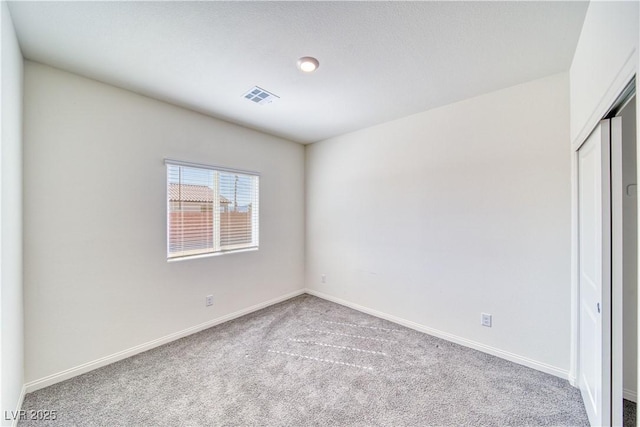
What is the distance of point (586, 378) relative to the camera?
1747 millimetres

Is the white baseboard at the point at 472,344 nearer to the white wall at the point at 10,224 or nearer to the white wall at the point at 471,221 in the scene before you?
the white wall at the point at 471,221

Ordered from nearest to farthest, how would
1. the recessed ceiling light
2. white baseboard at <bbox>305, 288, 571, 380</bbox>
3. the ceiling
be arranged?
the ceiling, the recessed ceiling light, white baseboard at <bbox>305, 288, 571, 380</bbox>

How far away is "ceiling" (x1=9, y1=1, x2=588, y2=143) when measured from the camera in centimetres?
149

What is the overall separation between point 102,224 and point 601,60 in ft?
12.1

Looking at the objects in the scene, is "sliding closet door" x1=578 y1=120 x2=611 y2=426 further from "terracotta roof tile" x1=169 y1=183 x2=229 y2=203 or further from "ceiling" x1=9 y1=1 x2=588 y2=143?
"terracotta roof tile" x1=169 y1=183 x2=229 y2=203

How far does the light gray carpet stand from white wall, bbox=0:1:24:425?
42 centimetres

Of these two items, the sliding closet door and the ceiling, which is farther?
the ceiling

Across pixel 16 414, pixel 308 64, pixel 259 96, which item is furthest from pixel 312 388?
pixel 259 96

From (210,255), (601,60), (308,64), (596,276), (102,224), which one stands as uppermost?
(308,64)

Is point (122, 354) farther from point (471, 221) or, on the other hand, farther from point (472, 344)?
point (471, 221)

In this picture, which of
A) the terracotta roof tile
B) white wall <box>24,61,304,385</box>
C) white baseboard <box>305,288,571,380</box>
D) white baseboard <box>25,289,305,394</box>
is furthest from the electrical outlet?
the terracotta roof tile

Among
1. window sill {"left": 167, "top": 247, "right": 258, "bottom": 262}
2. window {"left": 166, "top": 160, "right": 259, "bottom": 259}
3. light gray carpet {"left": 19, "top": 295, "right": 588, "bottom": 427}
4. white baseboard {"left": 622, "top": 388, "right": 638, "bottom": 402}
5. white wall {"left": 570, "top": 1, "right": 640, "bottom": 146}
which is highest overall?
white wall {"left": 570, "top": 1, "right": 640, "bottom": 146}

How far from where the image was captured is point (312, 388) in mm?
1971

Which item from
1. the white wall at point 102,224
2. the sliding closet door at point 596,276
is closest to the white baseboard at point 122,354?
the white wall at point 102,224
